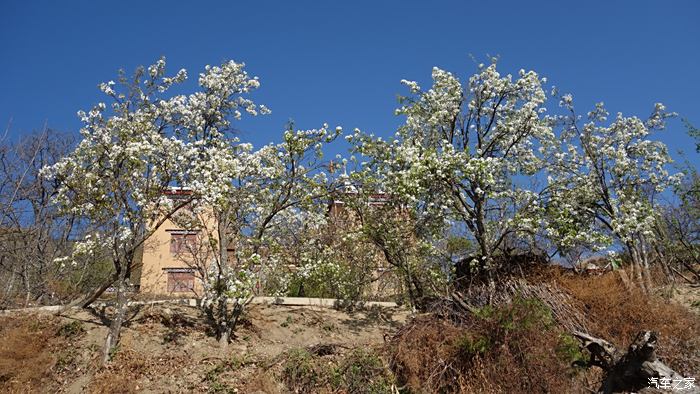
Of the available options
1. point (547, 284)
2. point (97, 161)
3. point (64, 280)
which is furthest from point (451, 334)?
point (64, 280)

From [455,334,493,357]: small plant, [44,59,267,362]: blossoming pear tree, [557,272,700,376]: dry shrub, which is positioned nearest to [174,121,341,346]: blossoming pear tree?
[44,59,267,362]: blossoming pear tree

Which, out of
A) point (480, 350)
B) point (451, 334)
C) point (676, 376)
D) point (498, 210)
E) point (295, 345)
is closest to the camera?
point (676, 376)

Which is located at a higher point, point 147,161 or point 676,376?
point 147,161

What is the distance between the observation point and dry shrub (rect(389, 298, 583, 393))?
945 centimetres

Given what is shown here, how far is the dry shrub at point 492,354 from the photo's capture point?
372 inches

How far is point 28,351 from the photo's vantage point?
447 inches

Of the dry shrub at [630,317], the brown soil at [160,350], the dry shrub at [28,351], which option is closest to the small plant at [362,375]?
the brown soil at [160,350]

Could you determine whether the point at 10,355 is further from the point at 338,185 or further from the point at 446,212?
the point at 446,212

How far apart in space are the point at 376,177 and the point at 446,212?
2.14 metres

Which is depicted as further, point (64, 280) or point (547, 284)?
point (64, 280)

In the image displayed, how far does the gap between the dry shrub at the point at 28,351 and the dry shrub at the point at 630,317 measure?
37.3 feet

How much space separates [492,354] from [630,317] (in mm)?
3915

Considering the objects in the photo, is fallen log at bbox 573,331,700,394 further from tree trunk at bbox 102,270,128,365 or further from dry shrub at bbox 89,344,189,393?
tree trunk at bbox 102,270,128,365

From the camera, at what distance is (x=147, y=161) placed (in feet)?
38.8
